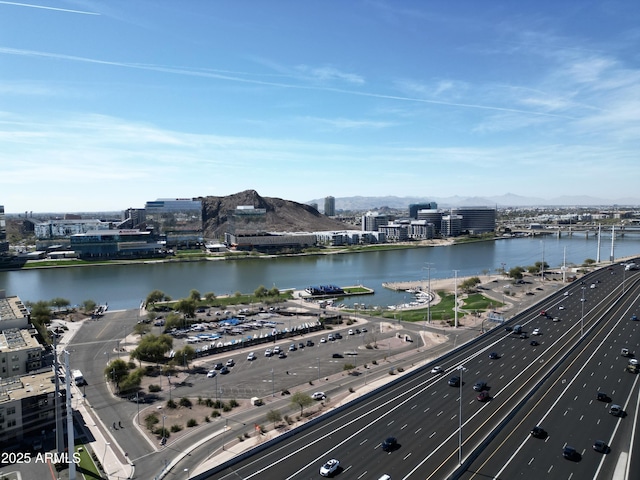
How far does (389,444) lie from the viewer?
8.21 meters

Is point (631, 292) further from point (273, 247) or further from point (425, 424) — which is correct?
point (273, 247)

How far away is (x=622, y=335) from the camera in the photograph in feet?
50.7

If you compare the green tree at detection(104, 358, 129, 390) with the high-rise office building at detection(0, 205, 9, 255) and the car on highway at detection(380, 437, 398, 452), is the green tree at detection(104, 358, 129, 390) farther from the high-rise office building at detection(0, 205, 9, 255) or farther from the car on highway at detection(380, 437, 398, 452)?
the high-rise office building at detection(0, 205, 9, 255)

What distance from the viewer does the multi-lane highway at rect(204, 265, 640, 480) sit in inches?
299

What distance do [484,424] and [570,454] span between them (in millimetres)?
1646

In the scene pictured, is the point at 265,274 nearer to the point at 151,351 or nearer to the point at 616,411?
the point at 151,351

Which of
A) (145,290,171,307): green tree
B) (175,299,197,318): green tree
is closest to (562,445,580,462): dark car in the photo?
(175,299,197,318): green tree

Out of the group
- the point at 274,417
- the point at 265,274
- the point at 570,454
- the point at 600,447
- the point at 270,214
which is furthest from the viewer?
the point at 270,214

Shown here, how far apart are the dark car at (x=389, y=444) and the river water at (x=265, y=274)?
54.0 feet

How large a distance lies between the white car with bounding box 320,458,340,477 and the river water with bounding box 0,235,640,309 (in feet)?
57.1

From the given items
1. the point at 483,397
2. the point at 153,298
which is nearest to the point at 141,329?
the point at 153,298

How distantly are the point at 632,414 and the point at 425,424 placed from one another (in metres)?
4.73

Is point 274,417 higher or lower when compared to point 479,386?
lower

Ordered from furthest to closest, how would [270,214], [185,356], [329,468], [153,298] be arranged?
1. [270,214]
2. [153,298]
3. [185,356]
4. [329,468]
